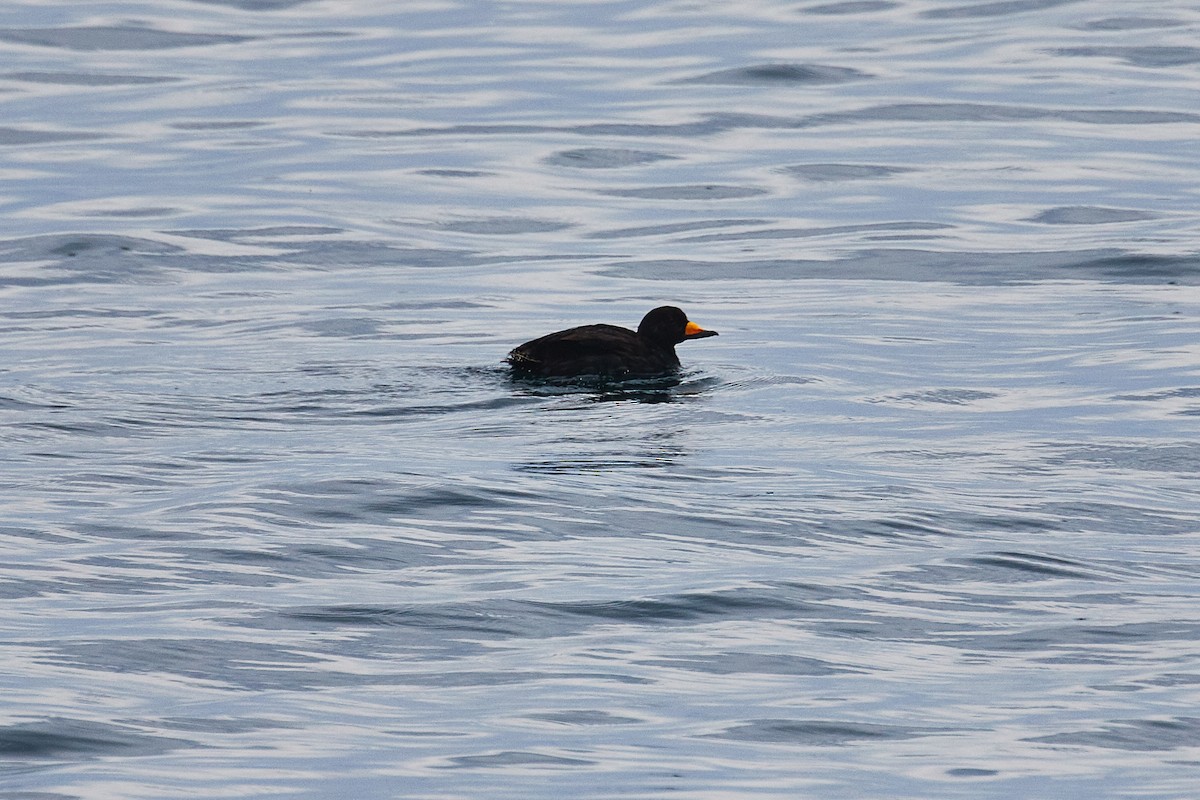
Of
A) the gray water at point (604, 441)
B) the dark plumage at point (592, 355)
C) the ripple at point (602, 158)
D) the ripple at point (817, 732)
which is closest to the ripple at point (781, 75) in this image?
the gray water at point (604, 441)

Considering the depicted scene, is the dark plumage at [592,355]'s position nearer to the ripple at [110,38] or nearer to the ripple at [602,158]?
the ripple at [602,158]

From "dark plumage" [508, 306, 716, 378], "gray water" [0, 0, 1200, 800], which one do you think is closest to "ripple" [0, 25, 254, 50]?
"gray water" [0, 0, 1200, 800]

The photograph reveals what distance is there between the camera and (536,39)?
35.4 m

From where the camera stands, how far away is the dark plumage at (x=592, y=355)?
14.8 meters

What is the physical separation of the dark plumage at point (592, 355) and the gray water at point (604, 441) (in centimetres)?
23

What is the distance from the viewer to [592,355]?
1504cm

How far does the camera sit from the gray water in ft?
26.0

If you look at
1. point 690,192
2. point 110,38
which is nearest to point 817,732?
point 690,192

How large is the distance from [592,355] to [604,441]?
2.24m

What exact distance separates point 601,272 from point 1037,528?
10.1 meters

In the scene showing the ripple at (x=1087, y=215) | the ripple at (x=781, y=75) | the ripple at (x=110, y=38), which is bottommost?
the ripple at (x=1087, y=215)

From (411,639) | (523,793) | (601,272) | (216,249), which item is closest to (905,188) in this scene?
(601,272)

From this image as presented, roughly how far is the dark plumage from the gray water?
0.23 m

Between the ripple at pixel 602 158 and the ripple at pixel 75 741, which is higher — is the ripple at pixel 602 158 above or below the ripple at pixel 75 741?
below
